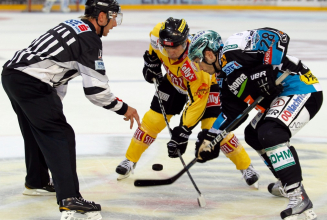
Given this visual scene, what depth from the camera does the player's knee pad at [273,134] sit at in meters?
2.86

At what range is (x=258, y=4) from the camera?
19.9 m

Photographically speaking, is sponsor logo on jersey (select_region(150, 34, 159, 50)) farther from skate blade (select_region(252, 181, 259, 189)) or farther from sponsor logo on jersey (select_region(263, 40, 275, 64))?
skate blade (select_region(252, 181, 259, 189))

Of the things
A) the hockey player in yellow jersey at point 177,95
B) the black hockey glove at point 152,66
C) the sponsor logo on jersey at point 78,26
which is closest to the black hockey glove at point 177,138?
the hockey player in yellow jersey at point 177,95

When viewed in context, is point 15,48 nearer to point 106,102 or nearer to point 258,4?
point 106,102

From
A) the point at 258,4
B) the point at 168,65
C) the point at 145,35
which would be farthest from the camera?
the point at 258,4

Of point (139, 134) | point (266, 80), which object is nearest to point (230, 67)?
point (266, 80)

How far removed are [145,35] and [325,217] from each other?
894 centimetres

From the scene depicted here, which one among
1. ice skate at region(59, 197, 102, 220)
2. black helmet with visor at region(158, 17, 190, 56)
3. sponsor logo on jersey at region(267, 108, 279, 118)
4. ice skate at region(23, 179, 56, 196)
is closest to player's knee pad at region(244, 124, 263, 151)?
sponsor logo on jersey at region(267, 108, 279, 118)

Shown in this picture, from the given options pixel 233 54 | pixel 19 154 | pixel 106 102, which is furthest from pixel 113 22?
pixel 19 154

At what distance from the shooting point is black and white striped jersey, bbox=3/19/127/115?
2877mm

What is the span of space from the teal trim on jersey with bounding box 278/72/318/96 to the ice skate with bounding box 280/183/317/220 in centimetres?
52

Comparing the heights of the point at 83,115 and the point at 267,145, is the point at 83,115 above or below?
below

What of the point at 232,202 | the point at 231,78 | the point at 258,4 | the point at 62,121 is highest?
the point at 231,78

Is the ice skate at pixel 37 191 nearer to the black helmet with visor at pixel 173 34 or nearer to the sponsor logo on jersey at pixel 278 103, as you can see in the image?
the black helmet with visor at pixel 173 34
